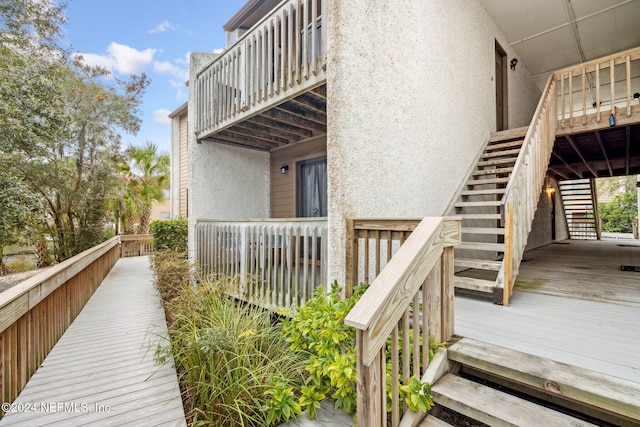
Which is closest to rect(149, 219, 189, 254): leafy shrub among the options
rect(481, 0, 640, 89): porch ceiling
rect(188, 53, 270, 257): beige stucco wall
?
rect(188, 53, 270, 257): beige stucco wall

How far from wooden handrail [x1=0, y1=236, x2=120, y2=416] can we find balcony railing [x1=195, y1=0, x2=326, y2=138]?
10.1 feet

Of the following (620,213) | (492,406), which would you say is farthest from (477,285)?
(620,213)

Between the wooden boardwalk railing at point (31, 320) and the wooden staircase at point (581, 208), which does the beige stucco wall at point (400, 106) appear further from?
the wooden staircase at point (581, 208)

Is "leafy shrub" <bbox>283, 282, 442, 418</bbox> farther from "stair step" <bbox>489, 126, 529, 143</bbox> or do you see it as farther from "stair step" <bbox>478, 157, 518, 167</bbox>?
"stair step" <bbox>489, 126, 529, 143</bbox>

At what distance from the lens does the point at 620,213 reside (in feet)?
49.9

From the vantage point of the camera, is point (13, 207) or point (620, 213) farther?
point (620, 213)

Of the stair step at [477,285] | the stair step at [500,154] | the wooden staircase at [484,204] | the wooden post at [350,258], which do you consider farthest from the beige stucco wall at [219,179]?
the stair step at [500,154]

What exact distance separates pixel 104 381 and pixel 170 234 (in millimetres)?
6554

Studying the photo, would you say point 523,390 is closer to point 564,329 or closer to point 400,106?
point 564,329

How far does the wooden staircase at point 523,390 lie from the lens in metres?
1.53

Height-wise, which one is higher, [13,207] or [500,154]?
[500,154]

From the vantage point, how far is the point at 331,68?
9.11 feet

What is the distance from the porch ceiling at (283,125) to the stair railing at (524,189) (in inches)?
97.8

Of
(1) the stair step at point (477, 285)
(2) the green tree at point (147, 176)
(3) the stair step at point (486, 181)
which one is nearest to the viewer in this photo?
(1) the stair step at point (477, 285)
